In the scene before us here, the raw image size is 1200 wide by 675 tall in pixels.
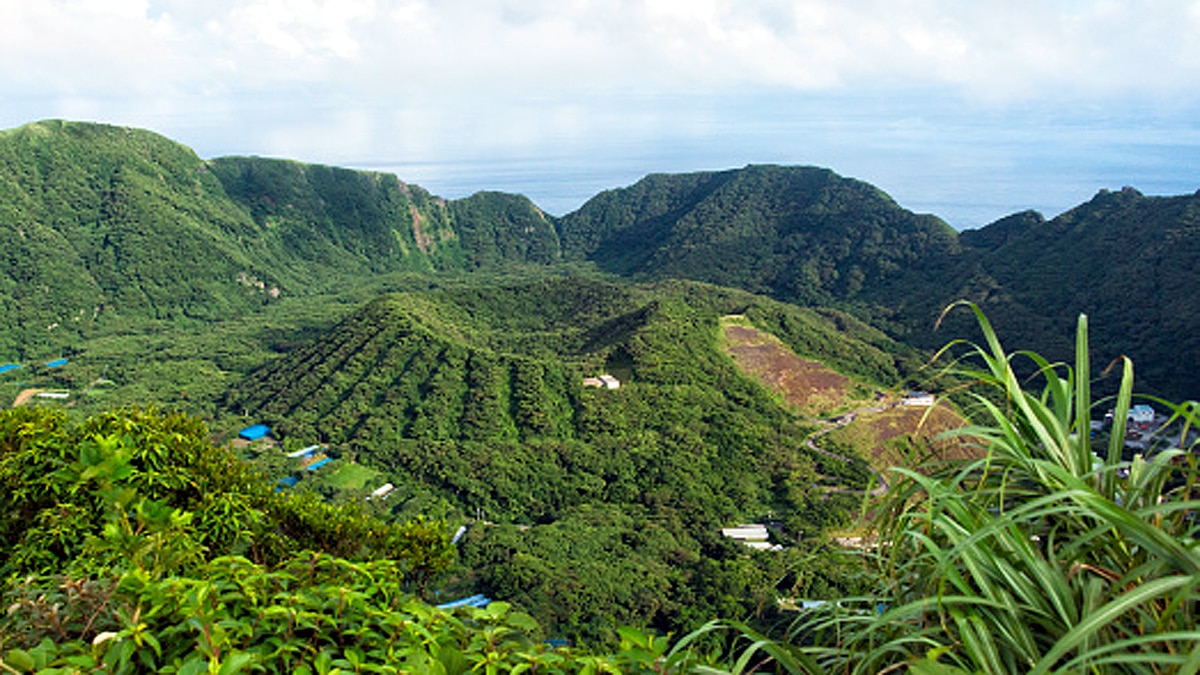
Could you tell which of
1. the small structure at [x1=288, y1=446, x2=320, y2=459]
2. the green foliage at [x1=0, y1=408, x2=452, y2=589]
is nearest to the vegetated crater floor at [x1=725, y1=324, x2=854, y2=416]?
the small structure at [x1=288, y1=446, x2=320, y2=459]

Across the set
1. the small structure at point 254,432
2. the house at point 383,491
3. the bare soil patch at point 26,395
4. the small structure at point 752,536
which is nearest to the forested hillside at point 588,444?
the house at point 383,491

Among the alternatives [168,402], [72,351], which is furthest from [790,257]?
[72,351]

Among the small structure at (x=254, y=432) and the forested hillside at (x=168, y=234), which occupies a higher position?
the forested hillside at (x=168, y=234)

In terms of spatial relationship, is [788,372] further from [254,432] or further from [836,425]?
[254,432]

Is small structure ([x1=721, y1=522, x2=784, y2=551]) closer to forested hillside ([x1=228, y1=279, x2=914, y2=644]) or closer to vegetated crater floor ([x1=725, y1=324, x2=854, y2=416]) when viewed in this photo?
forested hillside ([x1=228, y1=279, x2=914, y2=644])

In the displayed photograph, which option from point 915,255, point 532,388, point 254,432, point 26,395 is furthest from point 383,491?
point 915,255

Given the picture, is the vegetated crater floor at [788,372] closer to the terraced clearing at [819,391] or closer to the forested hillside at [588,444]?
the terraced clearing at [819,391]

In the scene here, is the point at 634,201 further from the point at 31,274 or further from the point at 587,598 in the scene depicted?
the point at 587,598
